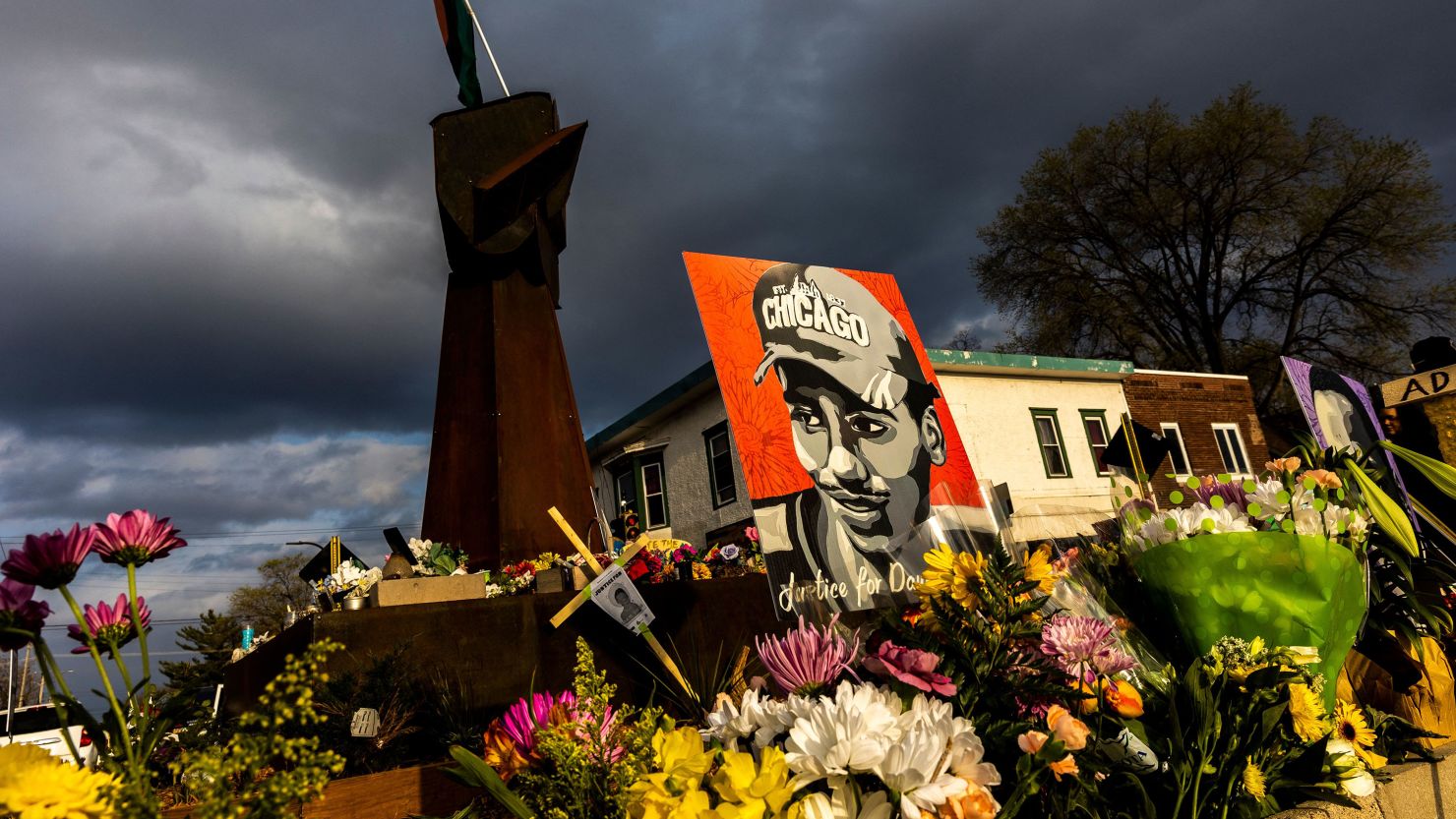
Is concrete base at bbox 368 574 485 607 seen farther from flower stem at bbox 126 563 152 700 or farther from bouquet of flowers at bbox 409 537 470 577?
flower stem at bbox 126 563 152 700

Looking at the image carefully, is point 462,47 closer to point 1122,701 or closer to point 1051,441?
point 1122,701

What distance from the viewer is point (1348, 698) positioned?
8.66ft

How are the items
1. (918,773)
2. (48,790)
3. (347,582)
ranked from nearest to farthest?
(48,790)
(918,773)
(347,582)

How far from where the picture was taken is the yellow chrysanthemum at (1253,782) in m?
2.00

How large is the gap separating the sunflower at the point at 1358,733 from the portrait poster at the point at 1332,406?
98.3 inches

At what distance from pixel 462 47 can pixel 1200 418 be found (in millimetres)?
17275

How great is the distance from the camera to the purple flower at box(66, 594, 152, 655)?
124 cm

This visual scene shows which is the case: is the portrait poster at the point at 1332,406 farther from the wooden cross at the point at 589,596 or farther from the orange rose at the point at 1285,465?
the wooden cross at the point at 589,596

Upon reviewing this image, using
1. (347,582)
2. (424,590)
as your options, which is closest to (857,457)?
(424,590)

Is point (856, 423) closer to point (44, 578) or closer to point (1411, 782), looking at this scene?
point (1411, 782)

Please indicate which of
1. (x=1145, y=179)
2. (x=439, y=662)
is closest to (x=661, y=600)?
(x=439, y=662)

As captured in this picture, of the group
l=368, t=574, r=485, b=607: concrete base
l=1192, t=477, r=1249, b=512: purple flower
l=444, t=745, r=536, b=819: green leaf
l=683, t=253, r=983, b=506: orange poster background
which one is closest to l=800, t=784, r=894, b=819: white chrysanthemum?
l=444, t=745, r=536, b=819: green leaf

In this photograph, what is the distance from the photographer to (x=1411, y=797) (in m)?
2.36

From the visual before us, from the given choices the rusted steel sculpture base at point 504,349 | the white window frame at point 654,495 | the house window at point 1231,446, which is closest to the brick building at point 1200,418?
the house window at point 1231,446
